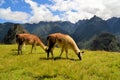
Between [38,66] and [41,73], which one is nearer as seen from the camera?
[41,73]

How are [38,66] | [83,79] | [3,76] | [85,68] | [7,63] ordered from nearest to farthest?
1. [83,79]
2. [3,76]
3. [85,68]
4. [38,66]
5. [7,63]

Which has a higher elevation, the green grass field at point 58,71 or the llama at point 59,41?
the llama at point 59,41

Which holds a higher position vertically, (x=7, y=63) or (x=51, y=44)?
(x=51, y=44)

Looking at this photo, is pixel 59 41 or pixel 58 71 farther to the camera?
pixel 59 41

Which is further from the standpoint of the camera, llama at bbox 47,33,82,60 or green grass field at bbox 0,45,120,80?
llama at bbox 47,33,82,60

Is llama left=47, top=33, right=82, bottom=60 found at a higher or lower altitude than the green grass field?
higher

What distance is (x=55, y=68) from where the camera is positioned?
22.1m

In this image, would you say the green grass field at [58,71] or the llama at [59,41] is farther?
the llama at [59,41]

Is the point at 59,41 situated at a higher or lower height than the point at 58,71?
higher

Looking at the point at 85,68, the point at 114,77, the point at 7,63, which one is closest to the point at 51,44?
the point at 7,63

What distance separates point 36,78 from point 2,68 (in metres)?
5.30

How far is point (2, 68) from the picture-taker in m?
23.9

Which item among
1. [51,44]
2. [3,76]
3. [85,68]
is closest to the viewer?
[3,76]

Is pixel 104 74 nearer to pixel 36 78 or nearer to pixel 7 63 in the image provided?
pixel 36 78
